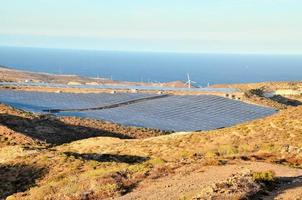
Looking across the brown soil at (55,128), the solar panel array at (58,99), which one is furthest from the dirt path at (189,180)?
the solar panel array at (58,99)

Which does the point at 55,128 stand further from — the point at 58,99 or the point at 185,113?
the point at 185,113

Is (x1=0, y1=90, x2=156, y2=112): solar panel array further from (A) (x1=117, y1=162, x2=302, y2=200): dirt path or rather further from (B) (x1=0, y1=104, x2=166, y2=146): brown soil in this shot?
(A) (x1=117, y1=162, x2=302, y2=200): dirt path

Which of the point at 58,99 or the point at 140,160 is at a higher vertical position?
the point at 140,160

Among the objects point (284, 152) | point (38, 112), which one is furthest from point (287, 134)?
point (38, 112)

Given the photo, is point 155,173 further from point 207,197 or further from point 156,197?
point 207,197

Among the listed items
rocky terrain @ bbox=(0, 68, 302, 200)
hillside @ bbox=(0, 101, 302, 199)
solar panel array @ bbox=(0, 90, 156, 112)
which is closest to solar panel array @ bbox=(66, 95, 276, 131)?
rocky terrain @ bbox=(0, 68, 302, 200)

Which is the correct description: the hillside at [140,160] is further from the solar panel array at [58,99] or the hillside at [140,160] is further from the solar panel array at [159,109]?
the solar panel array at [58,99]

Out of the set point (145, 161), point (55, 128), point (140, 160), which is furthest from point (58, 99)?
point (145, 161)
